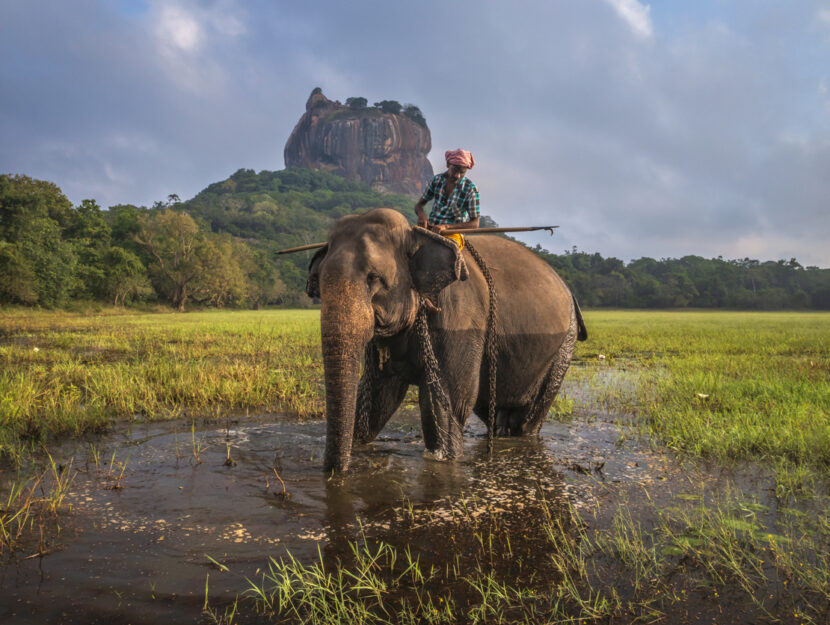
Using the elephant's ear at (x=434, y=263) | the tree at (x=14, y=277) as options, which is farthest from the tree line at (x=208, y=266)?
the elephant's ear at (x=434, y=263)

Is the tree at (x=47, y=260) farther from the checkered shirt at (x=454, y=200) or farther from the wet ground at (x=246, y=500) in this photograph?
the checkered shirt at (x=454, y=200)

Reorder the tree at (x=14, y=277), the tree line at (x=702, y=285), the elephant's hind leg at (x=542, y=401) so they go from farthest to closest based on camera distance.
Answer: the tree line at (x=702, y=285), the tree at (x=14, y=277), the elephant's hind leg at (x=542, y=401)

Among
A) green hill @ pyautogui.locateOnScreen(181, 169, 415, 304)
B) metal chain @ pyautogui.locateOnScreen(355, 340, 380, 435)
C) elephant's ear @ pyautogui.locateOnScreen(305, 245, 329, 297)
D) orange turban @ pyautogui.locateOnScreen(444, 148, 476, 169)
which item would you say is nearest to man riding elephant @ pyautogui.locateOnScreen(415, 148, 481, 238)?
orange turban @ pyautogui.locateOnScreen(444, 148, 476, 169)

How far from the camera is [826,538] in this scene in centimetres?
315

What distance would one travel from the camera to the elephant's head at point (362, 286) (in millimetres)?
3900

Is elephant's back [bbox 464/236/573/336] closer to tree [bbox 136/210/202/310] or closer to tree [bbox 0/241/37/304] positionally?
tree [bbox 0/241/37/304]

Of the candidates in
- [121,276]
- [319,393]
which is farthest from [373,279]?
[121,276]

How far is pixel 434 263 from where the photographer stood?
4430mm

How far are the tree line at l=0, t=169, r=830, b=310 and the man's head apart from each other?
1473 millimetres

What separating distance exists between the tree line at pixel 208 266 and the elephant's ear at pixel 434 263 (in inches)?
84.5

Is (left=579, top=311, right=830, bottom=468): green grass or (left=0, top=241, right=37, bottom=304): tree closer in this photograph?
(left=579, top=311, right=830, bottom=468): green grass

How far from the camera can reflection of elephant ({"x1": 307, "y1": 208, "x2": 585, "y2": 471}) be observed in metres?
3.96

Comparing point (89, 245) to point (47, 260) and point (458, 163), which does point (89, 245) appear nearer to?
point (47, 260)

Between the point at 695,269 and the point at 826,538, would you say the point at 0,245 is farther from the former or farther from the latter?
the point at 695,269
